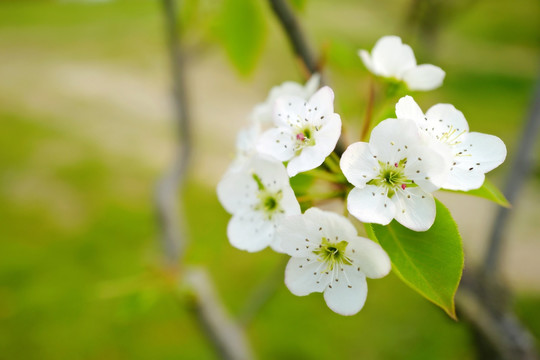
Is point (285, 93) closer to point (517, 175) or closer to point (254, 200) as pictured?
point (254, 200)

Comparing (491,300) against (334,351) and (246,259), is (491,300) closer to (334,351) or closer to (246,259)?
(334,351)

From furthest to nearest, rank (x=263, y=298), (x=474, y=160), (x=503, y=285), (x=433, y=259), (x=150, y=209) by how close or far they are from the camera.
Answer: (x=150, y=209)
(x=263, y=298)
(x=503, y=285)
(x=474, y=160)
(x=433, y=259)

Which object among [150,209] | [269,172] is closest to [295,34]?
[269,172]

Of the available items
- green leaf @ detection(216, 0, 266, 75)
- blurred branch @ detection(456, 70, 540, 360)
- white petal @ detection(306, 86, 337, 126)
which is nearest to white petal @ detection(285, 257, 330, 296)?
white petal @ detection(306, 86, 337, 126)

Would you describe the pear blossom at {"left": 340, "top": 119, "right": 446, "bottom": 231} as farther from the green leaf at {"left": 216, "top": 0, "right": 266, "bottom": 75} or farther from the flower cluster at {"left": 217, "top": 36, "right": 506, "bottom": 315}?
the green leaf at {"left": 216, "top": 0, "right": 266, "bottom": 75}

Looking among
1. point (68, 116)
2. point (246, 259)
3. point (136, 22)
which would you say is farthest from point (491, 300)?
point (136, 22)

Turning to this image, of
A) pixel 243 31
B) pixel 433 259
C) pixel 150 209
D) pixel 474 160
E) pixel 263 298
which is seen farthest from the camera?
pixel 150 209
